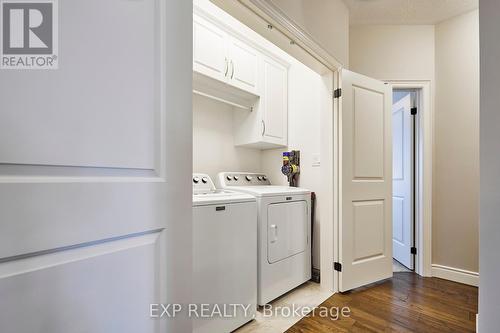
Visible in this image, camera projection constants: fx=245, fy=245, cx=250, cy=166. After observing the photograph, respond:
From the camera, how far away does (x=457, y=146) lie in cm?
247

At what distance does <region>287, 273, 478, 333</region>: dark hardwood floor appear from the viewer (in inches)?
65.8

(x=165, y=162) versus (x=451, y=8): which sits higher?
(x=451, y=8)

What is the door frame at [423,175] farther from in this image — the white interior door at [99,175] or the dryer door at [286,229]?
the white interior door at [99,175]

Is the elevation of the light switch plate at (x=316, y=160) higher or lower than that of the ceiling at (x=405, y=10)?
lower

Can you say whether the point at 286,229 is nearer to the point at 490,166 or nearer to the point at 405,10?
the point at 490,166

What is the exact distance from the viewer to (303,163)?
2615 mm

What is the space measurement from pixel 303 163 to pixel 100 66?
87.1 inches

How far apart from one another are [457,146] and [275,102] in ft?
6.20

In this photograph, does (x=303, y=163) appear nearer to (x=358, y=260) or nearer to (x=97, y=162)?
(x=358, y=260)

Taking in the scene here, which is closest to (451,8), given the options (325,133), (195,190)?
(325,133)

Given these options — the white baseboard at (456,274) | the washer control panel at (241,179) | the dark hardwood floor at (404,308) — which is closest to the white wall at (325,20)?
the washer control panel at (241,179)
